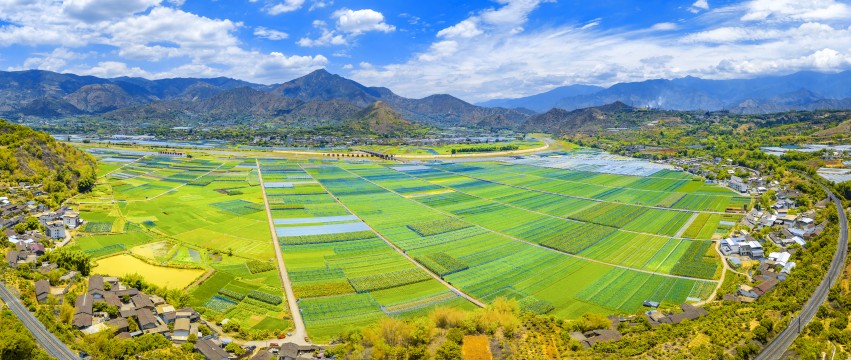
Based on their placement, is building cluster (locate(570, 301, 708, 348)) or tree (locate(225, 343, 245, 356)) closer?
tree (locate(225, 343, 245, 356))

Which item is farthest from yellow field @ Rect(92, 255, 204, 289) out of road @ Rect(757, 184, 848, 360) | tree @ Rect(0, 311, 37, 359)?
road @ Rect(757, 184, 848, 360)

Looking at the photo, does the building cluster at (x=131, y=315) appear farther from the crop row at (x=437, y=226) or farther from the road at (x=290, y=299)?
the crop row at (x=437, y=226)

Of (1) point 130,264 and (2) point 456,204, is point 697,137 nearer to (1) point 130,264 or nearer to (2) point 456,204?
(2) point 456,204

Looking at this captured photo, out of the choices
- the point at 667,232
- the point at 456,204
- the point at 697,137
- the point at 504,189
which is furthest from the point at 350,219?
the point at 697,137

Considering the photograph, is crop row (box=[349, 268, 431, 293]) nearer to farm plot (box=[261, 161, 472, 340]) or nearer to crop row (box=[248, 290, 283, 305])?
farm plot (box=[261, 161, 472, 340])

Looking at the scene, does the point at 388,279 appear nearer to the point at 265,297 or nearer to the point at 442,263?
the point at 442,263

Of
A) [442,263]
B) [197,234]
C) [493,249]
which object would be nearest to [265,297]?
[442,263]

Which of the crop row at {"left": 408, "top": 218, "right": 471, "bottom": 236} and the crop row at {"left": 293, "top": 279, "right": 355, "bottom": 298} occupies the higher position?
the crop row at {"left": 408, "top": 218, "right": 471, "bottom": 236}

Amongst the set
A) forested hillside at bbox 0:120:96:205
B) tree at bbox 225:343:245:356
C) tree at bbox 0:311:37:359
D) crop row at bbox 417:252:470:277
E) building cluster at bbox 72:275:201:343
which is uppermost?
forested hillside at bbox 0:120:96:205
